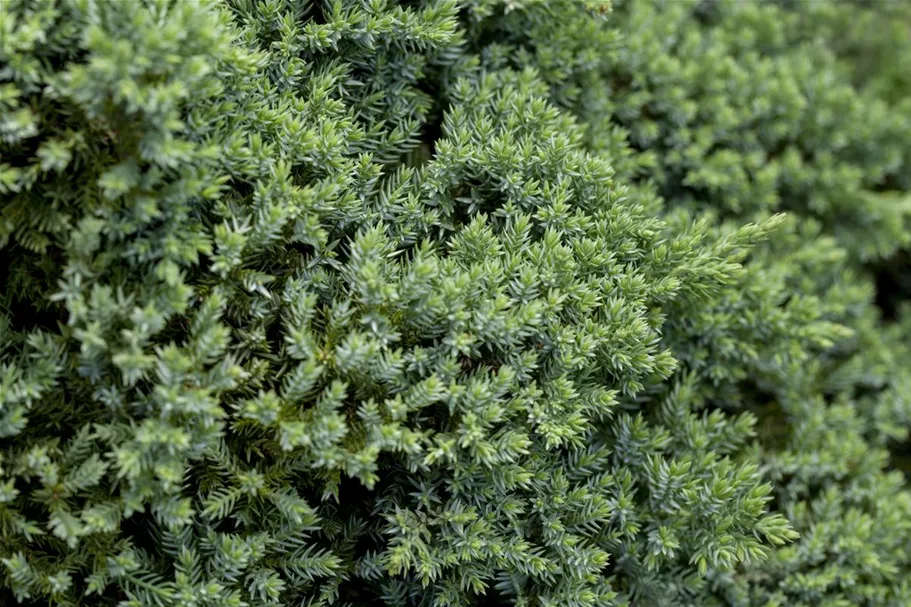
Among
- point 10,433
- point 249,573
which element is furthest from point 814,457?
point 10,433

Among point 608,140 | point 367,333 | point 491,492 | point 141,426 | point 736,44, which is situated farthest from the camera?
point 736,44

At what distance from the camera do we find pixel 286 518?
164cm

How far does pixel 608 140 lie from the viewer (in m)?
2.16

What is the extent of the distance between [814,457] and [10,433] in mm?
1945

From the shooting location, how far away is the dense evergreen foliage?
1.50 metres

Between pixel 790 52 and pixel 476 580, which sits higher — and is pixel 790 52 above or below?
above

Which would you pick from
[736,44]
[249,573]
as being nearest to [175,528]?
[249,573]

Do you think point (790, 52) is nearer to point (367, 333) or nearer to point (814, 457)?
point (814, 457)

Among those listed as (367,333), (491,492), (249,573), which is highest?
(367,333)

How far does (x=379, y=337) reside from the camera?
1.62 meters

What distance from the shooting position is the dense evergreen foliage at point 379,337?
1502mm

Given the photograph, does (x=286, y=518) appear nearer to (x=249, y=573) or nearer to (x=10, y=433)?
(x=249, y=573)

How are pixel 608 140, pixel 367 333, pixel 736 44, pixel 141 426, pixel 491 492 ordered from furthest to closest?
pixel 736 44, pixel 608 140, pixel 491 492, pixel 367 333, pixel 141 426

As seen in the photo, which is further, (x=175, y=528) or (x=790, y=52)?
(x=790, y=52)
